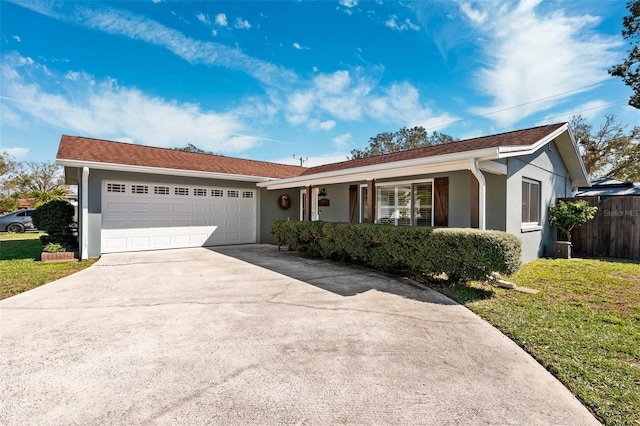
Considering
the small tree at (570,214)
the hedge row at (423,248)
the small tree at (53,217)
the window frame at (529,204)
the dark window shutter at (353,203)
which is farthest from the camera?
the dark window shutter at (353,203)

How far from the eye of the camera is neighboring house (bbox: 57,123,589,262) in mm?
7227

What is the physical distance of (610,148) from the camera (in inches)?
874

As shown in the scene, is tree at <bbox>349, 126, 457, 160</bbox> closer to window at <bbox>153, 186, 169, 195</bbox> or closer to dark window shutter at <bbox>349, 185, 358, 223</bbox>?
dark window shutter at <bbox>349, 185, 358, 223</bbox>

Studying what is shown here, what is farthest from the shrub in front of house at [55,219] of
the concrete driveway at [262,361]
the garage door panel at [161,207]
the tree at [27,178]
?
the tree at [27,178]

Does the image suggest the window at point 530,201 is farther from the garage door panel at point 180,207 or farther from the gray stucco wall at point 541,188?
the garage door panel at point 180,207

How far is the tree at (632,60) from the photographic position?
432 inches

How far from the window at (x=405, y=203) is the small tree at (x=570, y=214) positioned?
4.20 m

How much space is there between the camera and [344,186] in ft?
35.8

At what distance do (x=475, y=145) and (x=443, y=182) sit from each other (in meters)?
1.50

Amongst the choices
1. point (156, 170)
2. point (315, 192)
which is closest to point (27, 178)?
point (156, 170)

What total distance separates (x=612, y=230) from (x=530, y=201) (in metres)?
2.88

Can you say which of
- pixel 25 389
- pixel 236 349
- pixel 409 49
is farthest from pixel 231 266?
pixel 409 49

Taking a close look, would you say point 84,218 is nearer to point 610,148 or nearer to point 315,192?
point 315,192

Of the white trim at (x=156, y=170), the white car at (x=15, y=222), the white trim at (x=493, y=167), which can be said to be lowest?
the white car at (x=15, y=222)
